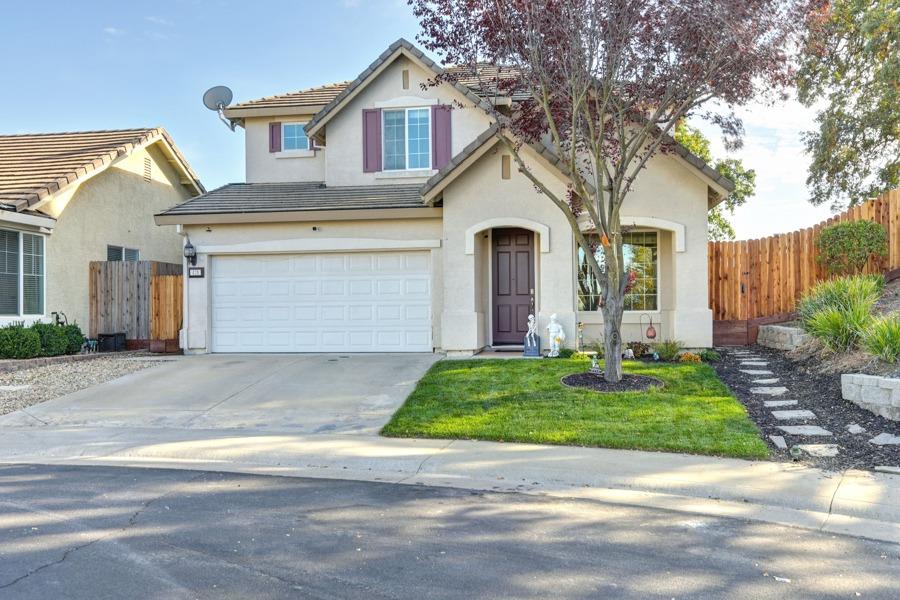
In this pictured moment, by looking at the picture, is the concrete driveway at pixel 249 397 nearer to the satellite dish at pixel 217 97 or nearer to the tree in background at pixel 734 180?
the satellite dish at pixel 217 97

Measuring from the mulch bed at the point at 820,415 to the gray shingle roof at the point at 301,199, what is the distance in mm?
7236

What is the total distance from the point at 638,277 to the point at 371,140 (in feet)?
22.7

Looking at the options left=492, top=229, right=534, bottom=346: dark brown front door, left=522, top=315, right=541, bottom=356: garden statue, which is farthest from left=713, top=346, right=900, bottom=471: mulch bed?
left=492, top=229, right=534, bottom=346: dark brown front door

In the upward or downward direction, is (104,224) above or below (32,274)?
above

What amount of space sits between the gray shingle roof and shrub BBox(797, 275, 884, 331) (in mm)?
7553

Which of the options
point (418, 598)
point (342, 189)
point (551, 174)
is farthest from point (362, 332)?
point (418, 598)

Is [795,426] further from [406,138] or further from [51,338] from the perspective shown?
[51,338]

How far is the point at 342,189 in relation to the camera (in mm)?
15539

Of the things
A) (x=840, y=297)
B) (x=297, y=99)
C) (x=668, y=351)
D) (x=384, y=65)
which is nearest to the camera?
(x=840, y=297)

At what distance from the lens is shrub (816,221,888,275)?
13.3 metres

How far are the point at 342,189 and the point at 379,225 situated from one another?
1.88m

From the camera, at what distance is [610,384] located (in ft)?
31.9

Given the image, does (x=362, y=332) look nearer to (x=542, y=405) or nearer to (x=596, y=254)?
(x=596, y=254)

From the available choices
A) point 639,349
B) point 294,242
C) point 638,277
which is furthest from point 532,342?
point 294,242
